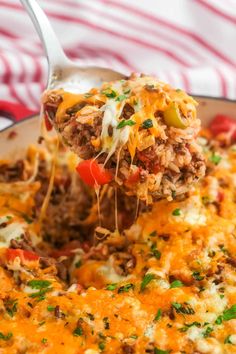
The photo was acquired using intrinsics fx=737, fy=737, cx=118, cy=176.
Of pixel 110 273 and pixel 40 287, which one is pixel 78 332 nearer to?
pixel 40 287

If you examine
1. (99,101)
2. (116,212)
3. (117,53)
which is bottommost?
(116,212)

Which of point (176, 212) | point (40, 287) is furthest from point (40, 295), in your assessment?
point (176, 212)

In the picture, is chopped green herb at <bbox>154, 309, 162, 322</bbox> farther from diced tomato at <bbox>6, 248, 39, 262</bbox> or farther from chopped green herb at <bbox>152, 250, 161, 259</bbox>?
diced tomato at <bbox>6, 248, 39, 262</bbox>

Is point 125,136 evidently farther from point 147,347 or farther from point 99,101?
point 147,347

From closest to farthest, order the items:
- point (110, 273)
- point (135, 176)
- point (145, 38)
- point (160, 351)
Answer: point (160, 351) → point (135, 176) → point (110, 273) → point (145, 38)

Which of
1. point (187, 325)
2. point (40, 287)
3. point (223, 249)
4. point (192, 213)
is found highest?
point (192, 213)

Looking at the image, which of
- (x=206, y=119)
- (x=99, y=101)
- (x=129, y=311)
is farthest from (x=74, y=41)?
(x=129, y=311)
